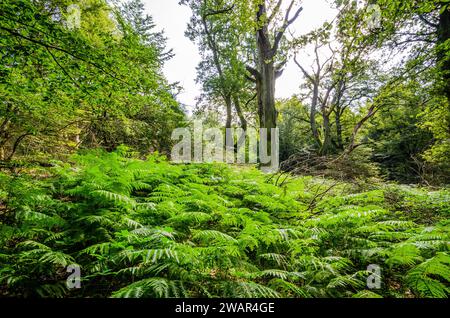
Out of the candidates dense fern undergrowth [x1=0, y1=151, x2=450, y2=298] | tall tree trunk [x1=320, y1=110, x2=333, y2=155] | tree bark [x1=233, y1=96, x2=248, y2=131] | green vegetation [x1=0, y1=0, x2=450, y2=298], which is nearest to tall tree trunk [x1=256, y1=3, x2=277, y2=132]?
green vegetation [x1=0, y1=0, x2=450, y2=298]

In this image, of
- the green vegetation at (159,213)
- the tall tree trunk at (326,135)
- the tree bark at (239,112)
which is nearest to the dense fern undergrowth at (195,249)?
the green vegetation at (159,213)

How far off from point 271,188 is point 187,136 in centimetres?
818

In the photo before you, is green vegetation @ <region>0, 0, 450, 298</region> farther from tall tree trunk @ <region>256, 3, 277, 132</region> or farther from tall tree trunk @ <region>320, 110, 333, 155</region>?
tall tree trunk @ <region>320, 110, 333, 155</region>

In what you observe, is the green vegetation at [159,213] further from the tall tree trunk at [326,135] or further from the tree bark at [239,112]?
the tree bark at [239,112]

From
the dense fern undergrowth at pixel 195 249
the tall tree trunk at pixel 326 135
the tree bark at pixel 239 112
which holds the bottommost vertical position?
the dense fern undergrowth at pixel 195 249

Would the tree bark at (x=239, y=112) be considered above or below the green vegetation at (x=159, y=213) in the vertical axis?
above

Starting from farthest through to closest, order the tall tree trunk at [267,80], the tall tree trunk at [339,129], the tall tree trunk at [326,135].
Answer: the tall tree trunk at [339,129] < the tall tree trunk at [326,135] < the tall tree trunk at [267,80]

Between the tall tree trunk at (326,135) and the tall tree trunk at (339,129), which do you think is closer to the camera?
the tall tree trunk at (326,135)

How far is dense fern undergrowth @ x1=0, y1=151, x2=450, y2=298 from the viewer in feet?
6.50

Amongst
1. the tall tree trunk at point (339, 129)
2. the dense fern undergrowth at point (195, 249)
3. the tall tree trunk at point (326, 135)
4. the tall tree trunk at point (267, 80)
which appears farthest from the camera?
the tall tree trunk at point (339, 129)

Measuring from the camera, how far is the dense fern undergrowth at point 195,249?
198cm
